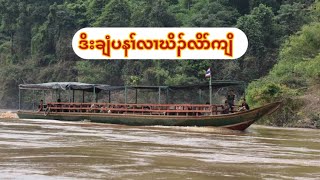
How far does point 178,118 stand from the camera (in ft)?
69.2

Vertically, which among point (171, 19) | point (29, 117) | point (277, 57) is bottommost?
point (29, 117)

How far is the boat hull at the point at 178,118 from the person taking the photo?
19.7 metres

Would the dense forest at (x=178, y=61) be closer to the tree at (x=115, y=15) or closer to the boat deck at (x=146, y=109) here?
the tree at (x=115, y=15)

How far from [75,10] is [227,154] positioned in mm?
45534

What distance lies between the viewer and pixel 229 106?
20.7 metres

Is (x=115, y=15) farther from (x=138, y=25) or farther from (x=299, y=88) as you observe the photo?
(x=299, y=88)

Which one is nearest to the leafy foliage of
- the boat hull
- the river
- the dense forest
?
the dense forest

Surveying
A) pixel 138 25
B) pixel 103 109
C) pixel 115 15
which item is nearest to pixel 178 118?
pixel 103 109

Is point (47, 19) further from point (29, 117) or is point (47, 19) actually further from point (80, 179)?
point (80, 179)

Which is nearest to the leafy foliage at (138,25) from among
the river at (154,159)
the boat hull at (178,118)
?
the boat hull at (178,118)

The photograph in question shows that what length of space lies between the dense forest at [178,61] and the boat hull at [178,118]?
7157 millimetres

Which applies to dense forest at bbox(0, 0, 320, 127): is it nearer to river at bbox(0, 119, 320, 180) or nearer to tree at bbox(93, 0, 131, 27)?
tree at bbox(93, 0, 131, 27)

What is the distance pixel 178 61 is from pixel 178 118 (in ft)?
78.0

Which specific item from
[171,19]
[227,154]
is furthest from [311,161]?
[171,19]
